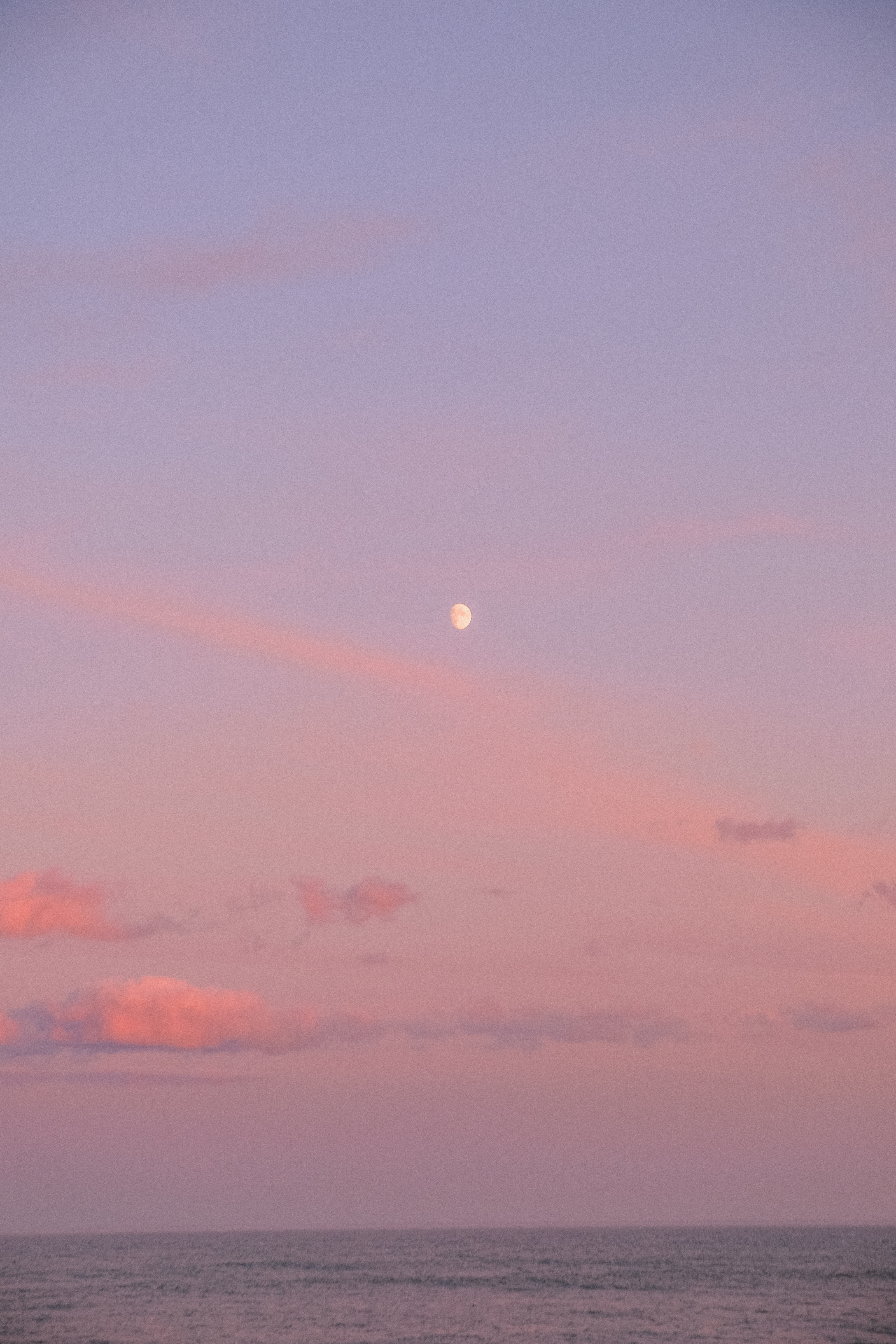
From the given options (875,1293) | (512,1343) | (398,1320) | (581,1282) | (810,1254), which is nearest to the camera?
(512,1343)

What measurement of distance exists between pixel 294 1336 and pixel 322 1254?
112237 mm

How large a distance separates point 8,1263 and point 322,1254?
43258 millimetres

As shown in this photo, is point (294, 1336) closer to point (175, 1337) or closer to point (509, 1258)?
point (175, 1337)

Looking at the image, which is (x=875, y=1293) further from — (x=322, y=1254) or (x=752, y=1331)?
(x=322, y=1254)

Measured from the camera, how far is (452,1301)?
4569 inches

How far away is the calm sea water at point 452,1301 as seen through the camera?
304 ft

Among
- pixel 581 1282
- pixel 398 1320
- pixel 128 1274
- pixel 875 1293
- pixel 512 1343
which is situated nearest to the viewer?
pixel 512 1343

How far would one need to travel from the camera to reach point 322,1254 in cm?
19775

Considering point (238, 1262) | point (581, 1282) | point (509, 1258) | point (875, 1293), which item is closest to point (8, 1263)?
point (238, 1262)

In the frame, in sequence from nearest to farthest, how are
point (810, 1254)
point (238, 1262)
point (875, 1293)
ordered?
1. point (875, 1293)
2. point (238, 1262)
3. point (810, 1254)

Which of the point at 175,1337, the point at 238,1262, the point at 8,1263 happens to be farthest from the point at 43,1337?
the point at 8,1263

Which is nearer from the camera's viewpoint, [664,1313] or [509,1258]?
[664,1313]

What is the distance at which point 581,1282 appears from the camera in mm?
135125

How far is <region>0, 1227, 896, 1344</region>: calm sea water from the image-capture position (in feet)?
304
